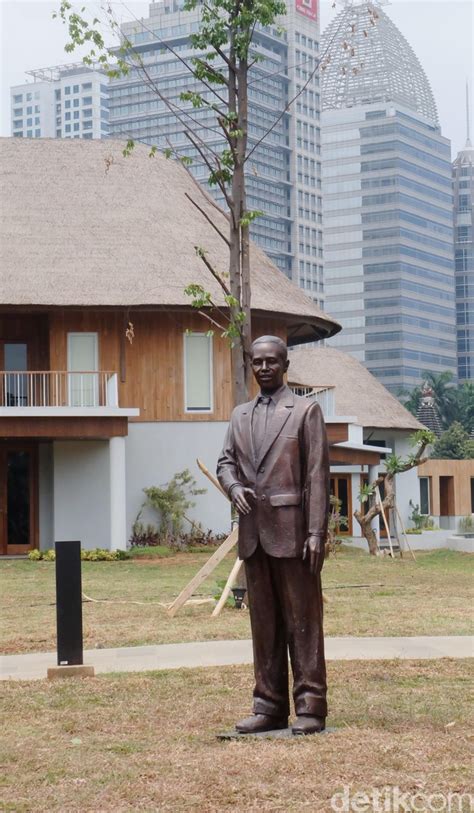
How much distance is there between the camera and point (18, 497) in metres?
33.7

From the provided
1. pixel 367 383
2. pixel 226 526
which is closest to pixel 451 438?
pixel 367 383

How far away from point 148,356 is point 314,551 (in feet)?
84.2

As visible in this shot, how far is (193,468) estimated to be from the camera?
111 feet

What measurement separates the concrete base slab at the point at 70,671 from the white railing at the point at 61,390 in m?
20.9

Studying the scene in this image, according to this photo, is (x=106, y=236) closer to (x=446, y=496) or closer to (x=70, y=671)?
(x=70, y=671)

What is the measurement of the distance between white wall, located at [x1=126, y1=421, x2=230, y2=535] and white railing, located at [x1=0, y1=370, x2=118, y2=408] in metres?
1.55

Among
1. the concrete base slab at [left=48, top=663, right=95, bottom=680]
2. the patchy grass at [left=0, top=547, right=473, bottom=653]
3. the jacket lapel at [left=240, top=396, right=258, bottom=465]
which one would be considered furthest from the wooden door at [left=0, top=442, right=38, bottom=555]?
the jacket lapel at [left=240, top=396, right=258, bottom=465]

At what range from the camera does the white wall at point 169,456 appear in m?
33.4

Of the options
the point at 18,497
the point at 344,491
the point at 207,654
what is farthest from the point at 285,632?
the point at 344,491

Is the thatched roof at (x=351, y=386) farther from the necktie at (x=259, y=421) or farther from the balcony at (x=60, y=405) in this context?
the necktie at (x=259, y=421)

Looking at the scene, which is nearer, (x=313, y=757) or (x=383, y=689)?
(x=313, y=757)

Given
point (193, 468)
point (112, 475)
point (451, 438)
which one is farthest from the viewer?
point (451, 438)

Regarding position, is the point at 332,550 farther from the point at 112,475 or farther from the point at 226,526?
the point at 112,475

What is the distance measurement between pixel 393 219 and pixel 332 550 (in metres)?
162
